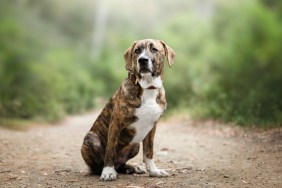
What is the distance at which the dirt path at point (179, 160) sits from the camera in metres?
4.88

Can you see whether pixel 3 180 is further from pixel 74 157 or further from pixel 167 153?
pixel 167 153

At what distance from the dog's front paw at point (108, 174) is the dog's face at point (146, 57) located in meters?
1.16

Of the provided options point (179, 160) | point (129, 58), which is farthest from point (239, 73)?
point (129, 58)

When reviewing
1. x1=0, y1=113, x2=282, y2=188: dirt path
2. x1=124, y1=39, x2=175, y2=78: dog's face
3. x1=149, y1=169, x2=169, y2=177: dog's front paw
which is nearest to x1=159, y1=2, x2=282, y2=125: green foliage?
x1=0, y1=113, x2=282, y2=188: dirt path

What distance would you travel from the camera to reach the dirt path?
16.0ft

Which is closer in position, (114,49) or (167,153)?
(167,153)

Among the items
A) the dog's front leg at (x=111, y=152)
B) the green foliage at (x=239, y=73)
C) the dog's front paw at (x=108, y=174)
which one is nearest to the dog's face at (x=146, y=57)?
the dog's front leg at (x=111, y=152)

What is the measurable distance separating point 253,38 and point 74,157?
31.7 feet

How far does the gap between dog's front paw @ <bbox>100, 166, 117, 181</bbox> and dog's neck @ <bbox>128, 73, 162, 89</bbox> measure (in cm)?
103

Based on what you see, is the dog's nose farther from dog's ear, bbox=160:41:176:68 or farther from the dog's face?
dog's ear, bbox=160:41:176:68

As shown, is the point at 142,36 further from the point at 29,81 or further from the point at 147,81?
the point at 147,81

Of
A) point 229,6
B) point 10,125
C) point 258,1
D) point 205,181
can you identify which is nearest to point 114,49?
point 229,6

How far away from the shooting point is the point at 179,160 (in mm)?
6609

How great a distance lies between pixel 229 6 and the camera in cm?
2162
